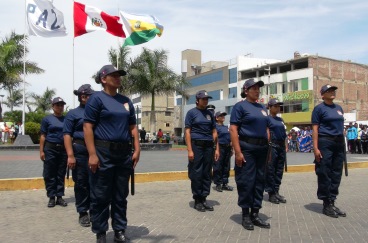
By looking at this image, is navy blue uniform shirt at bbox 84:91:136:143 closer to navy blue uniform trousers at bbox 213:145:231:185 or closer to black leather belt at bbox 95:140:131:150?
black leather belt at bbox 95:140:131:150

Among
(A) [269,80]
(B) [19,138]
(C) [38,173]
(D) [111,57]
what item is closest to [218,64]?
(A) [269,80]

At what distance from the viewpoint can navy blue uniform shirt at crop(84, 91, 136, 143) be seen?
4391 mm

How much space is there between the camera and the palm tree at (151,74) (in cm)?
3216

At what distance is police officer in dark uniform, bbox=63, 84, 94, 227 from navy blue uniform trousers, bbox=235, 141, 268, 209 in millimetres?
2178

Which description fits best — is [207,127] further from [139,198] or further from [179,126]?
[179,126]

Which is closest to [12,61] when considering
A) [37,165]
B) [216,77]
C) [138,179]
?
[37,165]

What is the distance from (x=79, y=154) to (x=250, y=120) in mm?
2513

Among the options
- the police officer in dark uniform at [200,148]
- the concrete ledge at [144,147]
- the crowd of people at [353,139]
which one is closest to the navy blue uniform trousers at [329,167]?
the police officer in dark uniform at [200,148]

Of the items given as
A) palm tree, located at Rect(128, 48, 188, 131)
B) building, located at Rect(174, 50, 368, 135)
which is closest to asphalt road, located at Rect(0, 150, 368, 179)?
palm tree, located at Rect(128, 48, 188, 131)

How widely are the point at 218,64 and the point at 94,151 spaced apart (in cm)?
6799

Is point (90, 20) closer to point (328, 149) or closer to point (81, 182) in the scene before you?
point (81, 182)

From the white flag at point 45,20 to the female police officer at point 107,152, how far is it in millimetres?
14934

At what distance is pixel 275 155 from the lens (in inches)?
296

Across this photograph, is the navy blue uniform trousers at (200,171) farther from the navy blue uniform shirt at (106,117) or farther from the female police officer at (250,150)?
the navy blue uniform shirt at (106,117)
